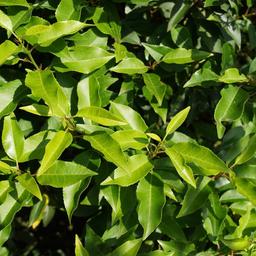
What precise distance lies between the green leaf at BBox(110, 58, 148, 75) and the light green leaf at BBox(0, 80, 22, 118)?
37cm

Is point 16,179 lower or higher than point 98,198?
higher

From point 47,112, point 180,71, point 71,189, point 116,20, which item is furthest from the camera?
point 180,71

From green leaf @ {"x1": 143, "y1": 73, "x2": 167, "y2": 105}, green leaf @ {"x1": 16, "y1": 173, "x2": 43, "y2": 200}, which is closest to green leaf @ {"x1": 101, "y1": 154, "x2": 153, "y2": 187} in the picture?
green leaf @ {"x1": 16, "y1": 173, "x2": 43, "y2": 200}

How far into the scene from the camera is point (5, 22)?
1.61 meters

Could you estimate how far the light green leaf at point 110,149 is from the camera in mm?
1504

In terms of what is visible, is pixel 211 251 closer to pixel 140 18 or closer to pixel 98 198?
pixel 98 198

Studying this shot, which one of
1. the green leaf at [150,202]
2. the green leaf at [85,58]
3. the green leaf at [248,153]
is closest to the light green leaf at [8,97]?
the green leaf at [85,58]

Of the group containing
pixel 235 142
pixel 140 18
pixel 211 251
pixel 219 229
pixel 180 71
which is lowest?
pixel 211 251

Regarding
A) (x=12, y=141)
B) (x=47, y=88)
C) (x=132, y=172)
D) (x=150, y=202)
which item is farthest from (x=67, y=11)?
(x=150, y=202)

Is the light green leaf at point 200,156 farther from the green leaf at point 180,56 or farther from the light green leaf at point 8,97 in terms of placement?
the light green leaf at point 8,97

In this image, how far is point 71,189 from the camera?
1741mm

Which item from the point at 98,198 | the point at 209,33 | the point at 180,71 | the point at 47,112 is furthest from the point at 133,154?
the point at 209,33

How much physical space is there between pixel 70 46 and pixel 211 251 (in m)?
1.02

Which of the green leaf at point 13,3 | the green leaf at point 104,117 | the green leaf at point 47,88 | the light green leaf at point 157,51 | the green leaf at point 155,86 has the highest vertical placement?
the green leaf at point 13,3
